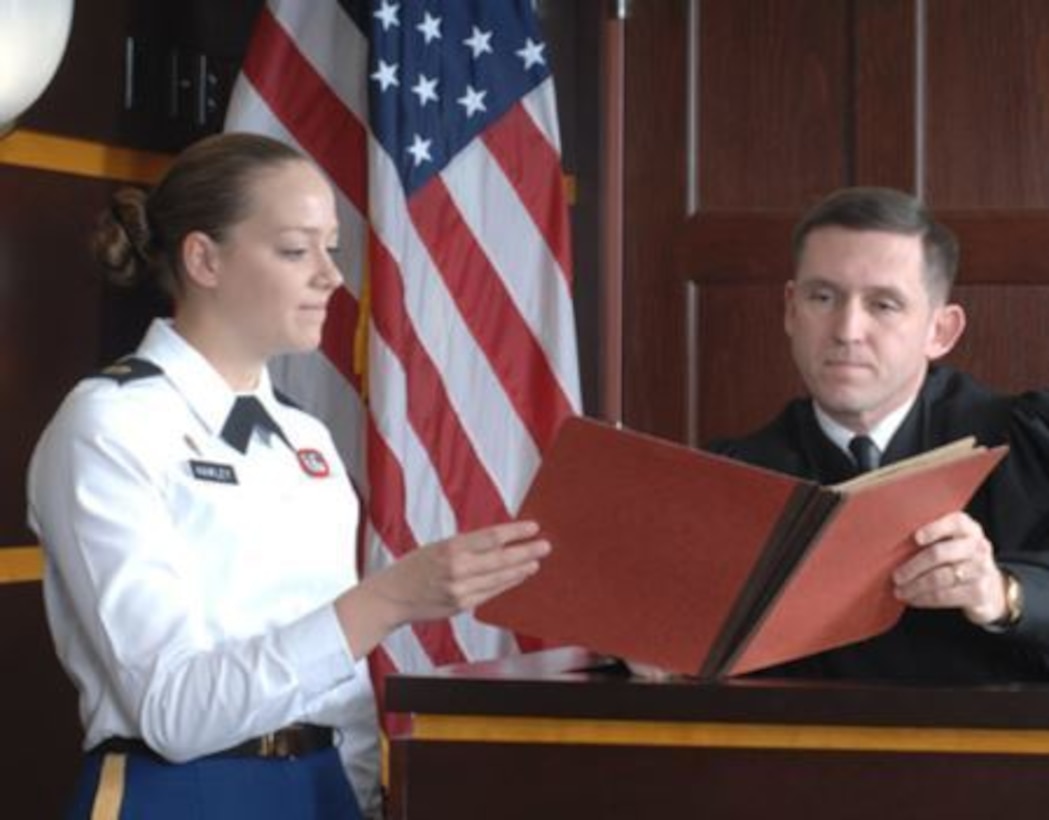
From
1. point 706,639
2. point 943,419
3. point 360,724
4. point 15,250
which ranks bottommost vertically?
point 360,724

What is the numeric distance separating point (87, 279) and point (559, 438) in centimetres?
187

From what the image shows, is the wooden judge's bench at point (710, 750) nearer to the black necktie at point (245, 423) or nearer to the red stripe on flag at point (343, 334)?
the black necktie at point (245, 423)

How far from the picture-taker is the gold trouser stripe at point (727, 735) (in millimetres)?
2205

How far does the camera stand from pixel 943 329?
2.88 meters

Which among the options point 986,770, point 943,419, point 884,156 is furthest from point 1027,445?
point 884,156

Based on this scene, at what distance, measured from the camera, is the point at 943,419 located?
2.85 m

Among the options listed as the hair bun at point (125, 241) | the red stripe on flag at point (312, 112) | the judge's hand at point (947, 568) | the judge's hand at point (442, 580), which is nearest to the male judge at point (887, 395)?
the judge's hand at point (947, 568)

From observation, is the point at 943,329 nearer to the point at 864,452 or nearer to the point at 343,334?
the point at 864,452

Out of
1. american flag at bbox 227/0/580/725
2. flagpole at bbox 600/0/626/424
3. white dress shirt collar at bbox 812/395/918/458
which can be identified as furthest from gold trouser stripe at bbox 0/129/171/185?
white dress shirt collar at bbox 812/395/918/458

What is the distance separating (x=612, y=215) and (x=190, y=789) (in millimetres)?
2282

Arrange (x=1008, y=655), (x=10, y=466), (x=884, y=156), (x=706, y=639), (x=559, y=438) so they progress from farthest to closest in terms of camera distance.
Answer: (x=884, y=156), (x=10, y=466), (x=1008, y=655), (x=706, y=639), (x=559, y=438)

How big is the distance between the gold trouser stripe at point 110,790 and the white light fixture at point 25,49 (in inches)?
40.5

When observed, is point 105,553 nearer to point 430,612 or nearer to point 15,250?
point 430,612

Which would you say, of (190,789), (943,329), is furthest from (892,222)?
(190,789)
